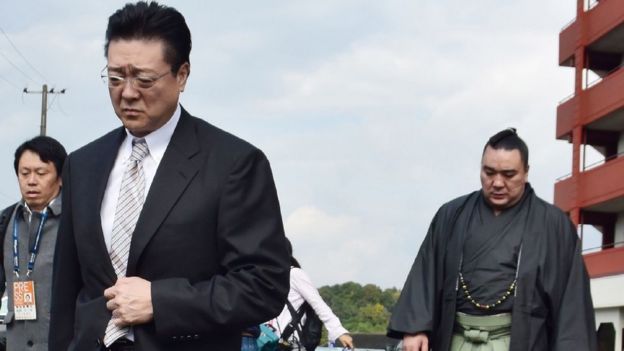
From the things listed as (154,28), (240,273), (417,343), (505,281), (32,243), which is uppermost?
(154,28)

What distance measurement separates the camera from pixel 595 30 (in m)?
38.7

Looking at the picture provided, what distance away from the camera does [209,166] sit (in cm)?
346

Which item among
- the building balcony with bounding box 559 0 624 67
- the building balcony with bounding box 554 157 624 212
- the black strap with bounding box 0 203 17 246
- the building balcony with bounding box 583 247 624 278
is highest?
the building balcony with bounding box 559 0 624 67

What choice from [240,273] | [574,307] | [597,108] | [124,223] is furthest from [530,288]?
[597,108]

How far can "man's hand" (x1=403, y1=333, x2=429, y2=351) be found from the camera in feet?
23.0

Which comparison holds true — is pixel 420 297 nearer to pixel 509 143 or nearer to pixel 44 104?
pixel 509 143

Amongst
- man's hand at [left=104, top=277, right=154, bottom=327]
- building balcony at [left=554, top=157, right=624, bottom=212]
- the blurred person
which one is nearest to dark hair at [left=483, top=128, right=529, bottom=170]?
the blurred person

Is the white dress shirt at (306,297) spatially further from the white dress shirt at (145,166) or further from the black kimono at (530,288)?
the white dress shirt at (145,166)

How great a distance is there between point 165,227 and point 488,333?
3.86m

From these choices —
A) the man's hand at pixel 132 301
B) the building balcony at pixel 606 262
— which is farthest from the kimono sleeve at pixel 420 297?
the building balcony at pixel 606 262

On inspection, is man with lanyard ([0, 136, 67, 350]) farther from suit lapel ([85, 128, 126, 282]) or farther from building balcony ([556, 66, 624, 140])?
building balcony ([556, 66, 624, 140])

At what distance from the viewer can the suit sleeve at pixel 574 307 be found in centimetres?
677

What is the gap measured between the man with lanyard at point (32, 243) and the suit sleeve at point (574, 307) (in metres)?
2.87

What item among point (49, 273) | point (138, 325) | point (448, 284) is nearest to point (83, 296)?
point (138, 325)
